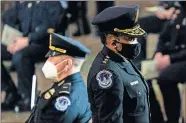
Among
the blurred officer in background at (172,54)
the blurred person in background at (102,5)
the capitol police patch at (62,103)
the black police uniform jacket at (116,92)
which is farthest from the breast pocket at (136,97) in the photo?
the blurred person in background at (102,5)

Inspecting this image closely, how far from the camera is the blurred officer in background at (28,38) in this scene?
6875 millimetres

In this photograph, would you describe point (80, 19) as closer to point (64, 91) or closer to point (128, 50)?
point (64, 91)

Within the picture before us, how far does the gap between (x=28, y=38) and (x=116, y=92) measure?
129 inches

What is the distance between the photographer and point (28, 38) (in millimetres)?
6984

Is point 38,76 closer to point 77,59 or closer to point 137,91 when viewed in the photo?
point 77,59

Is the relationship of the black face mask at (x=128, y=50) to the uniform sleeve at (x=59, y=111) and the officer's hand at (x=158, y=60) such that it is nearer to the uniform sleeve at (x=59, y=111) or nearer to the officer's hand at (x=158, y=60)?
the uniform sleeve at (x=59, y=111)

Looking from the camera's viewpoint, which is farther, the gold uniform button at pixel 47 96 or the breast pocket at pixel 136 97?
the gold uniform button at pixel 47 96

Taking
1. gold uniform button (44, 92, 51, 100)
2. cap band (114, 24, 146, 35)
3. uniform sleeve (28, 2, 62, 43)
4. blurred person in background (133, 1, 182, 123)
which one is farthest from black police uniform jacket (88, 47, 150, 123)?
uniform sleeve (28, 2, 62, 43)

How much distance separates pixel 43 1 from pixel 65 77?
2342mm

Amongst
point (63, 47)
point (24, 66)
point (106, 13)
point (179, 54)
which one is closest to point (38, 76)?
point (24, 66)

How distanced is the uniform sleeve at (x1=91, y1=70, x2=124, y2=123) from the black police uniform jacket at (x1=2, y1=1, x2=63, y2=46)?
306 centimetres

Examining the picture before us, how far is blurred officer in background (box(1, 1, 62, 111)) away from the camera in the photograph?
22.6 feet

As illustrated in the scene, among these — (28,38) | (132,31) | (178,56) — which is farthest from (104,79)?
(28,38)

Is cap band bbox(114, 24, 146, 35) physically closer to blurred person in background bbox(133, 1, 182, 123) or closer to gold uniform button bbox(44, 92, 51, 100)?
gold uniform button bbox(44, 92, 51, 100)
